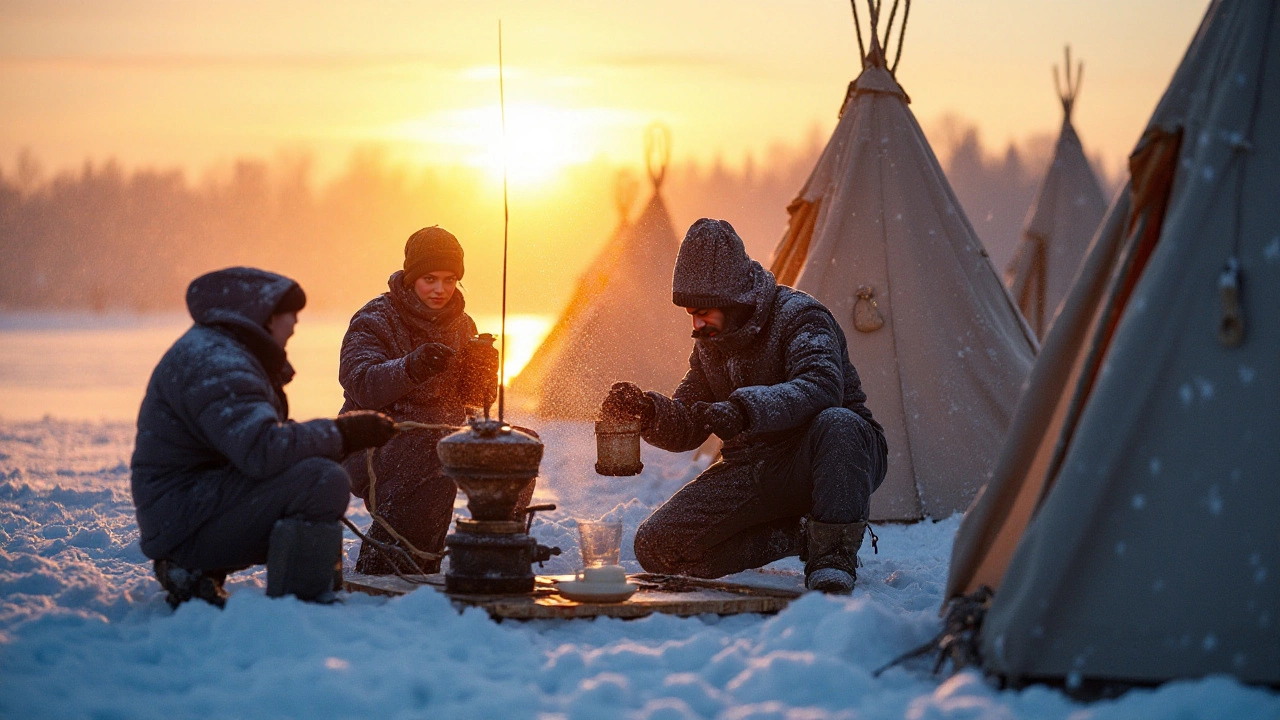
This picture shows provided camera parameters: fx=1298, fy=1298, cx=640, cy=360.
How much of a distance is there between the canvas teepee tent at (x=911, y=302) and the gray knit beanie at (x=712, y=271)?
6.88ft

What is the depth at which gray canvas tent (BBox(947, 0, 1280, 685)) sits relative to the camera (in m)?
2.55

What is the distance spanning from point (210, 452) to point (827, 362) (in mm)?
1903

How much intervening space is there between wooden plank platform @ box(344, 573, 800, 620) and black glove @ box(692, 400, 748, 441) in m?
0.46

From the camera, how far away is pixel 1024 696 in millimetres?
2531

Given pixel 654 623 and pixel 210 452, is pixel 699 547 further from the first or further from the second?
pixel 210 452

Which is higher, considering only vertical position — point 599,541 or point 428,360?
point 428,360

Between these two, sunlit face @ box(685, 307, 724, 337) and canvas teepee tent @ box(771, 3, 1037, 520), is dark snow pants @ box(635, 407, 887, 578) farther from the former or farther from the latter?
canvas teepee tent @ box(771, 3, 1037, 520)

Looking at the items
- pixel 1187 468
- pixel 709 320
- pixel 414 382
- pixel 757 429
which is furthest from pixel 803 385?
pixel 1187 468

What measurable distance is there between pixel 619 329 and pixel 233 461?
6.12m

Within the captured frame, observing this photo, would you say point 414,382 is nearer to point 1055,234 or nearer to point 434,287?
point 434,287

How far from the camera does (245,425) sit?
3107mm

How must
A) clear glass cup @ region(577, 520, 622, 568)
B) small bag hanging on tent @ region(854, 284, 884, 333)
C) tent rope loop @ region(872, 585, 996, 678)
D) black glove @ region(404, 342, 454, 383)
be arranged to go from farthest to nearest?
small bag hanging on tent @ region(854, 284, 884, 333)
black glove @ region(404, 342, 454, 383)
clear glass cup @ region(577, 520, 622, 568)
tent rope loop @ region(872, 585, 996, 678)

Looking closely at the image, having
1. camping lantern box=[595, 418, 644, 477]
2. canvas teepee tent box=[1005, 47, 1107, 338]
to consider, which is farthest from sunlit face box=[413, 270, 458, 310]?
canvas teepee tent box=[1005, 47, 1107, 338]

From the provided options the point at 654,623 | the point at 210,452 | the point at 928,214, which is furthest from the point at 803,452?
the point at 928,214
